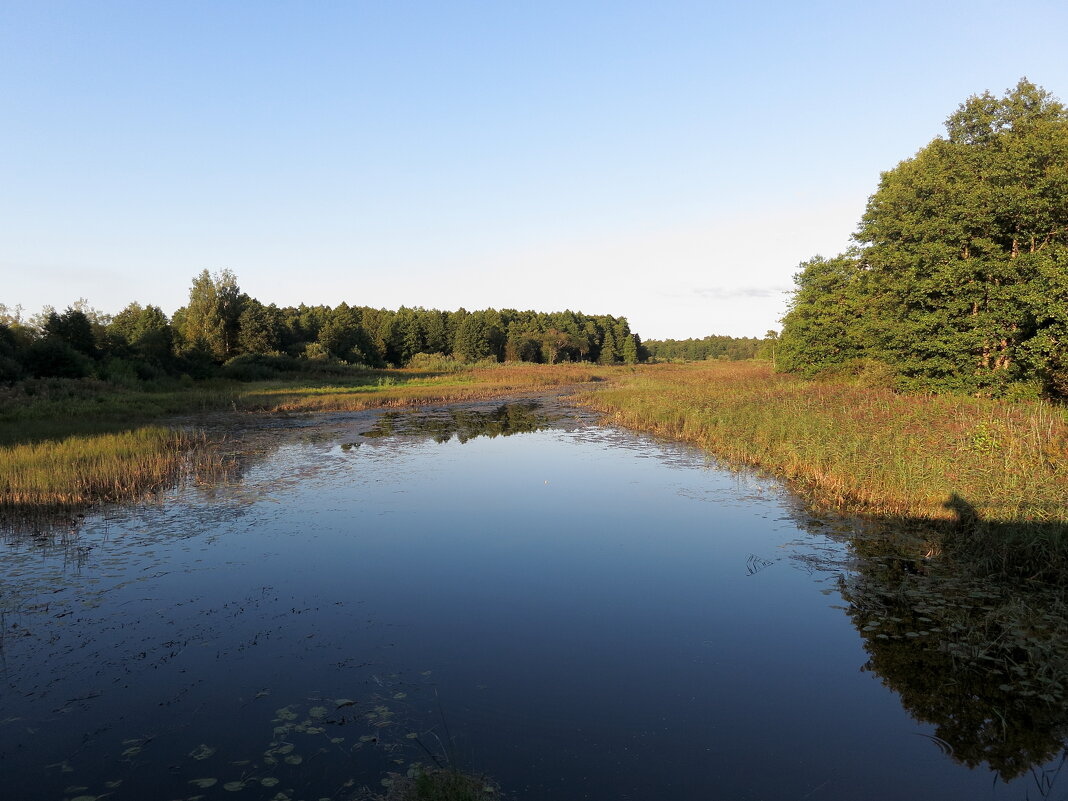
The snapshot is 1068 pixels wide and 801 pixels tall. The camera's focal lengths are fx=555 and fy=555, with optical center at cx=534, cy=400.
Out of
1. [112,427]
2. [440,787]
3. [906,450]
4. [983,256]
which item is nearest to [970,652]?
[440,787]

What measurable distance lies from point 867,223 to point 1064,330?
18365mm

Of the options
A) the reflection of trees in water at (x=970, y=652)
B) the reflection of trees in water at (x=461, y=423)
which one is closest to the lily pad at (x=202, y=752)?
the reflection of trees in water at (x=970, y=652)

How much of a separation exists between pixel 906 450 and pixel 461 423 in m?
18.7

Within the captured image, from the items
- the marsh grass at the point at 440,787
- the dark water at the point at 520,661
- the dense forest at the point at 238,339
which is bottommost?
the dark water at the point at 520,661

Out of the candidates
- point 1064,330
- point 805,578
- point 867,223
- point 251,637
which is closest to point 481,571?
point 251,637

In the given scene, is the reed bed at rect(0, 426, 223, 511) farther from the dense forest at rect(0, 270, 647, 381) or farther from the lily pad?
the dense forest at rect(0, 270, 647, 381)

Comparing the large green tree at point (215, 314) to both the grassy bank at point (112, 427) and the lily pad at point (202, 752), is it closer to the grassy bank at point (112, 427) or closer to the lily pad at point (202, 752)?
the grassy bank at point (112, 427)

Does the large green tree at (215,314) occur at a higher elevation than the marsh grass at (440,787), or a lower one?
higher

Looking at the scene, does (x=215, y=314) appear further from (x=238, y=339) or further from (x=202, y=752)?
(x=202, y=752)

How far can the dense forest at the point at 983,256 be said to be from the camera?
59.9 ft

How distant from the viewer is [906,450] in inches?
492

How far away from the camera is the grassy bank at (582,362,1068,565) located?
28.8 feet

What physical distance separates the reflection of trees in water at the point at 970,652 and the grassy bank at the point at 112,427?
Answer: 48.6ft

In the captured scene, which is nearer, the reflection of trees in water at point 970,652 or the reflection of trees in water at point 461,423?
the reflection of trees in water at point 970,652
